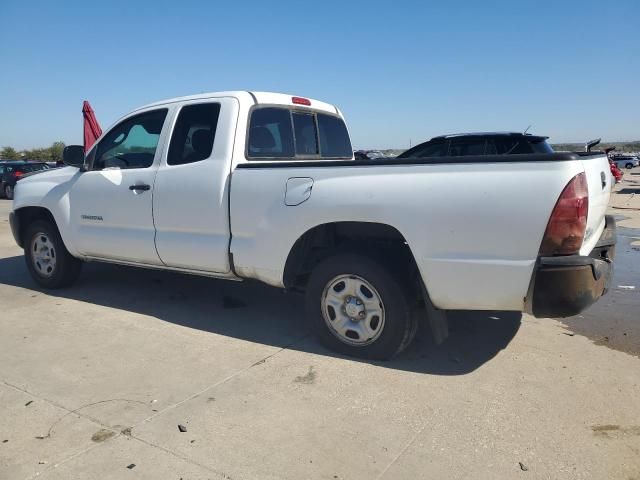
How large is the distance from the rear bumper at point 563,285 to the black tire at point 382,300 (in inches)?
33.3

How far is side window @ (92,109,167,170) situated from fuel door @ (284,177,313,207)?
168cm

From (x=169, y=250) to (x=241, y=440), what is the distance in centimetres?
232

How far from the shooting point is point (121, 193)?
5.00m

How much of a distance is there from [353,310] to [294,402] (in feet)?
2.88

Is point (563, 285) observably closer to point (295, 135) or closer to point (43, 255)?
point (295, 135)

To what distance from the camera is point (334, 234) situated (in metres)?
4.08

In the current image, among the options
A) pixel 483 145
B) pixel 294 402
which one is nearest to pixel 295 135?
pixel 294 402

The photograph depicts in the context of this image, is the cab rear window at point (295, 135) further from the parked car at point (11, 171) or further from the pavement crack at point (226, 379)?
the parked car at point (11, 171)

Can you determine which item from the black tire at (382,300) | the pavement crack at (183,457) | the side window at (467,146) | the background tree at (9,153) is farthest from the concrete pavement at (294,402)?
the background tree at (9,153)

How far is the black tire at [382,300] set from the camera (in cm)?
367

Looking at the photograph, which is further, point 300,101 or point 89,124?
point 89,124

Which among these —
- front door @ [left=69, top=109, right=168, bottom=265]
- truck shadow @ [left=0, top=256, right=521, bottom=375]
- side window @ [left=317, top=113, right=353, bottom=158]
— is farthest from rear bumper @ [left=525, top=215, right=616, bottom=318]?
front door @ [left=69, top=109, right=168, bottom=265]

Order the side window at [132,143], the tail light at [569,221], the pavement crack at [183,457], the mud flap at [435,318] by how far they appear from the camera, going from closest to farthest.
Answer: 1. the pavement crack at [183,457]
2. the tail light at [569,221]
3. the mud flap at [435,318]
4. the side window at [132,143]

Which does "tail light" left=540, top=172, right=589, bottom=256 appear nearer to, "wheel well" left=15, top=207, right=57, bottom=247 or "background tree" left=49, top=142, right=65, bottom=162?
"wheel well" left=15, top=207, right=57, bottom=247
